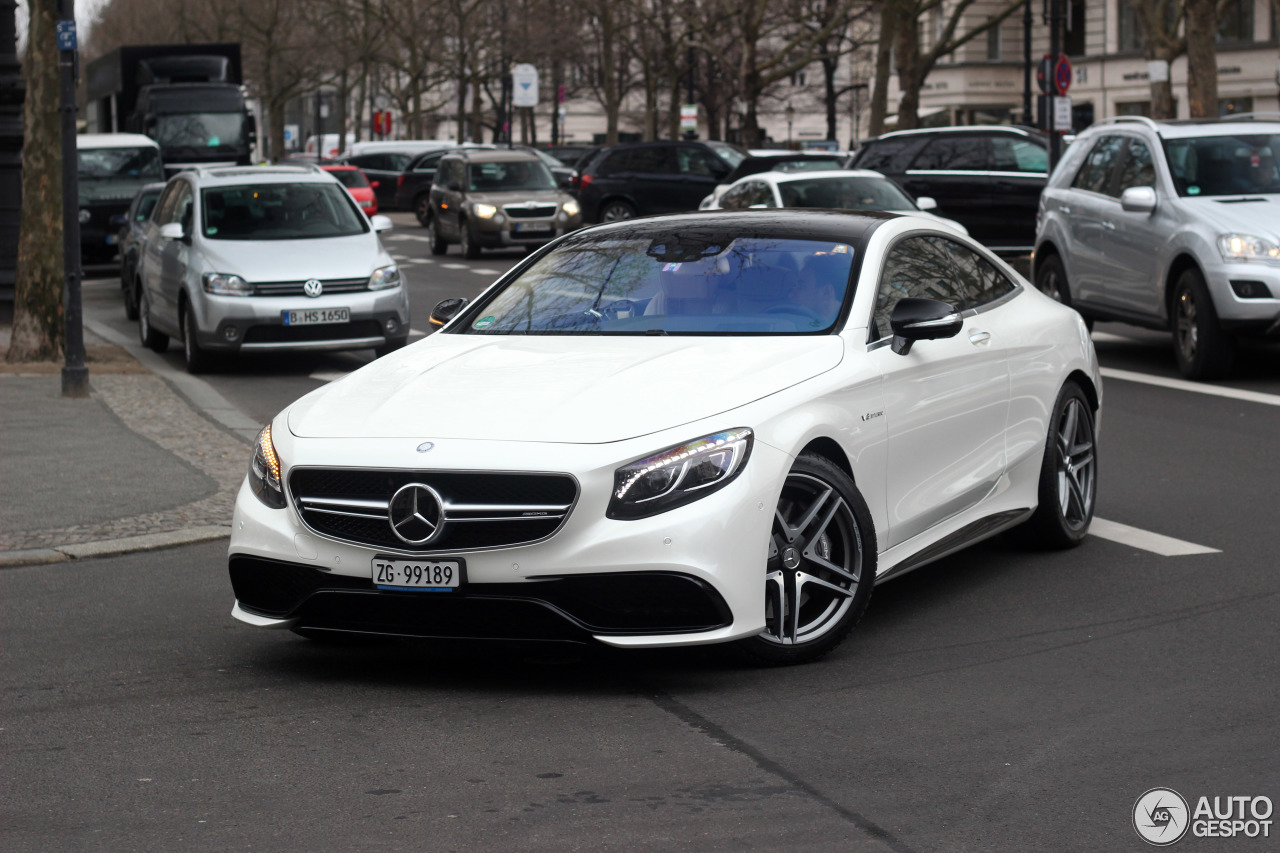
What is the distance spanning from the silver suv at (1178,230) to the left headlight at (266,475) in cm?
888

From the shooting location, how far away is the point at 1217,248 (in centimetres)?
1328

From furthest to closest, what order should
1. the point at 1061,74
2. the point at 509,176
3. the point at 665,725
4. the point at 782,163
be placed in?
the point at 509,176
the point at 782,163
the point at 1061,74
the point at 665,725

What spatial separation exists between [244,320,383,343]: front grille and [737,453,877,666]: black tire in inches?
384

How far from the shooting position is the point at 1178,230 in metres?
13.7

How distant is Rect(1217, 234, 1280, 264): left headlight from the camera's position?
13109mm

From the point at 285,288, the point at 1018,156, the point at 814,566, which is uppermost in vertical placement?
the point at 1018,156

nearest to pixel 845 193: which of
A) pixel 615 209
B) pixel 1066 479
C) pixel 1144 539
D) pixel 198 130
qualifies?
pixel 1144 539

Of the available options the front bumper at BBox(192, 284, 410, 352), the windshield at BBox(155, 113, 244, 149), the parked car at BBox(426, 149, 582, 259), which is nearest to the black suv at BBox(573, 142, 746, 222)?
the parked car at BBox(426, 149, 582, 259)

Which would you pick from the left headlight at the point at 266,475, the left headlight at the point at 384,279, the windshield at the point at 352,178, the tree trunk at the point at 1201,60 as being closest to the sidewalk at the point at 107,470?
the left headlight at the point at 384,279

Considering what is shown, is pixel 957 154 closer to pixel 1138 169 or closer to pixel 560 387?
pixel 1138 169

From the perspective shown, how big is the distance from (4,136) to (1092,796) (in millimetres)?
18513

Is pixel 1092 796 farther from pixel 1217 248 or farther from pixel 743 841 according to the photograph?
pixel 1217 248

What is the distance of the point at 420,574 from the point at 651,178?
2956 centimetres

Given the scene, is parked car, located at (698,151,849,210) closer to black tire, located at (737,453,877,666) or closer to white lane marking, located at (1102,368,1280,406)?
white lane marking, located at (1102,368,1280,406)
